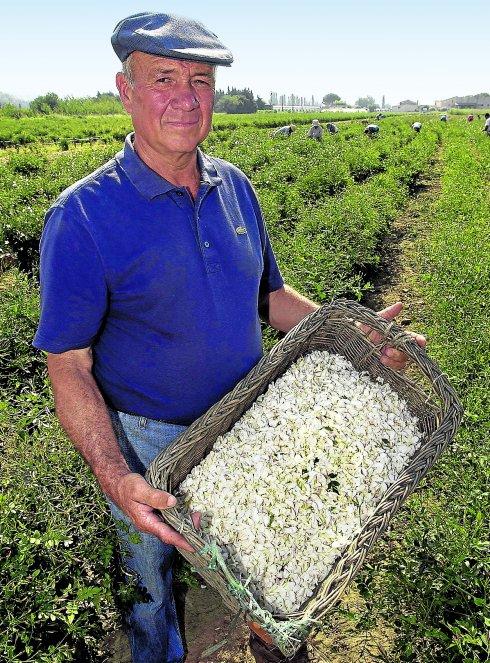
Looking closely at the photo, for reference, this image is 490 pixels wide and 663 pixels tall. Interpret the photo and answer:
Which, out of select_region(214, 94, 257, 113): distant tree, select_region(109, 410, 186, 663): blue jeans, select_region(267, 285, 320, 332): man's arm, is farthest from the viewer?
select_region(214, 94, 257, 113): distant tree

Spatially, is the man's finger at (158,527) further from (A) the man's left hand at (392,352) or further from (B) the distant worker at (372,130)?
(B) the distant worker at (372,130)

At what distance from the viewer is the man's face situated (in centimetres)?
179

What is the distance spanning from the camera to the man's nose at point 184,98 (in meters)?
1.79

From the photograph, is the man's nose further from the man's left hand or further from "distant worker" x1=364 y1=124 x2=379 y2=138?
"distant worker" x1=364 y1=124 x2=379 y2=138

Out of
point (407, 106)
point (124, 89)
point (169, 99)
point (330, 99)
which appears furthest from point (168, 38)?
point (330, 99)

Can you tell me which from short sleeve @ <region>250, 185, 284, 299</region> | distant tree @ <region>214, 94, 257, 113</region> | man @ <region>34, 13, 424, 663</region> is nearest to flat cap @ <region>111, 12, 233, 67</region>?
man @ <region>34, 13, 424, 663</region>

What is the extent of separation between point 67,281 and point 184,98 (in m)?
0.73

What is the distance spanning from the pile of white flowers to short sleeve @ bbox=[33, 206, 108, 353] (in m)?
0.65

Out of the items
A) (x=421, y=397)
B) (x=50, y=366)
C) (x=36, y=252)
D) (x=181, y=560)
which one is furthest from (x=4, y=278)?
(x=421, y=397)

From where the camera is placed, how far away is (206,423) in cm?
178

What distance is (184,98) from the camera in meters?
1.80

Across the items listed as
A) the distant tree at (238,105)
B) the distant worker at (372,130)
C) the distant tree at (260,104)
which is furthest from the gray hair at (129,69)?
the distant tree at (260,104)

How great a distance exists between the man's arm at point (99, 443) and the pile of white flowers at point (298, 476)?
9.0 inches

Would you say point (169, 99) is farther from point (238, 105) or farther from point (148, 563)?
point (238, 105)
